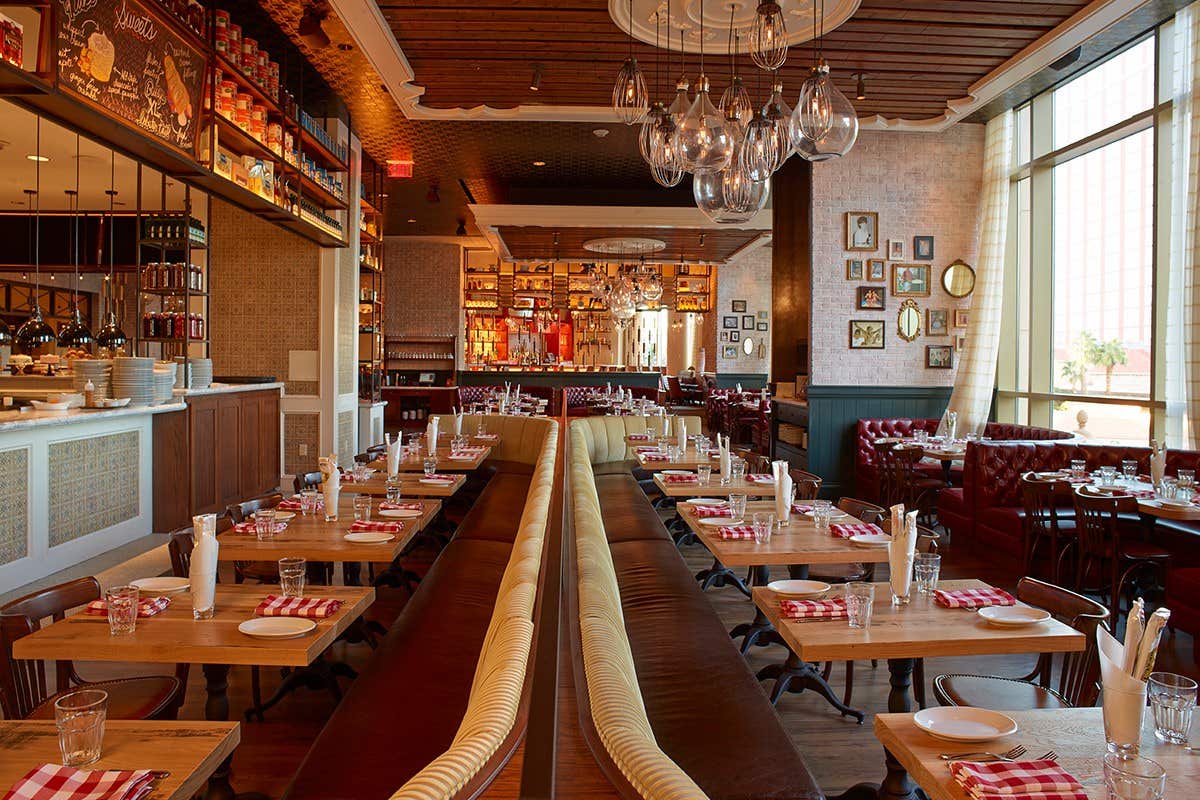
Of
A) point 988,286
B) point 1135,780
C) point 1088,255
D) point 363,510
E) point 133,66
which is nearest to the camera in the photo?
point 1135,780

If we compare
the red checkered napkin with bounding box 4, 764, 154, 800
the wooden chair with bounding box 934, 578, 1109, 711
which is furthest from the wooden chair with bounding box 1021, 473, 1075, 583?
the red checkered napkin with bounding box 4, 764, 154, 800

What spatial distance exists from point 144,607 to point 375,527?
4.05 ft

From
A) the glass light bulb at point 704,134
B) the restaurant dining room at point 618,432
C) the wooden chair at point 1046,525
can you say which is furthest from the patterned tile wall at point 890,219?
the glass light bulb at point 704,134

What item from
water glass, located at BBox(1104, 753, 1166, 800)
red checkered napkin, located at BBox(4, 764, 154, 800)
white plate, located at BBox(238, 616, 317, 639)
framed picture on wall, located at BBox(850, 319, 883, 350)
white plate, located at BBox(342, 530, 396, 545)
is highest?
framed picture on wall, located at BBox(850, 319, 883, 350)

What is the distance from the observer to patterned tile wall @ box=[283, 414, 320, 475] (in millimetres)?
9367

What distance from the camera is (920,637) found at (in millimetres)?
2471

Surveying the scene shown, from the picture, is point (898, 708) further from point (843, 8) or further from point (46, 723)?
point (843, 8)

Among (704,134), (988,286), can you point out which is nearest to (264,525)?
(704,134)

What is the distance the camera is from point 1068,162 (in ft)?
28.7

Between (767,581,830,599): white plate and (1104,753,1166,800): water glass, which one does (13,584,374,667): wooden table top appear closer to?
(767,581,830,599): white plate

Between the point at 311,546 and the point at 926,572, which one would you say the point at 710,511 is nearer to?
the point at 926,572

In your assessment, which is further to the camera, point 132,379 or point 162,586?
point 132,379

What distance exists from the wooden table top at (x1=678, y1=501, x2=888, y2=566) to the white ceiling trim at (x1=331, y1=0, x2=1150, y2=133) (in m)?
4.46

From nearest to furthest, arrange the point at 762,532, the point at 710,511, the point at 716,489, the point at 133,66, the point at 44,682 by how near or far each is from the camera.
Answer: the point at 44,682 < the point at 762,532 < the point at 710,511 < the point at 133,66 < the point at 716,489
